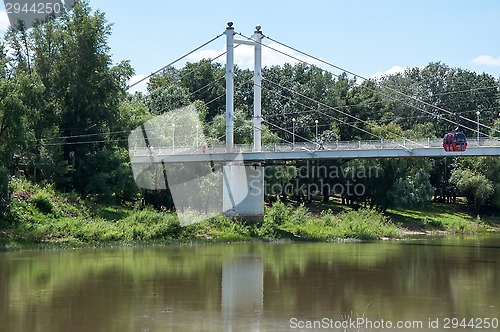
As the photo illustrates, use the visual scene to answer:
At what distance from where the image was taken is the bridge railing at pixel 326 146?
171 feet

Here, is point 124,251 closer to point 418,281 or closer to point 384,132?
point 418,281

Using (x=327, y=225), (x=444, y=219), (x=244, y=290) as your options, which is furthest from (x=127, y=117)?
(x=244, y=290)

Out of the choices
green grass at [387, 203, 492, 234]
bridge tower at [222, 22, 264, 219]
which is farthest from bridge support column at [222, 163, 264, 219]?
green grass at [387, 203, 492, 234]

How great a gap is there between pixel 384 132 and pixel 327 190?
8.31m

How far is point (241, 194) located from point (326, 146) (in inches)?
313

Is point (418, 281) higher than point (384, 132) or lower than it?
lower

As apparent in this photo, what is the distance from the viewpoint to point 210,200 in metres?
61.1

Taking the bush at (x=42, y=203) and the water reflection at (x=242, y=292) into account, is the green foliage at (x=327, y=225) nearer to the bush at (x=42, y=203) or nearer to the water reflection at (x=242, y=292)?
the bush at (x=42, y=203)

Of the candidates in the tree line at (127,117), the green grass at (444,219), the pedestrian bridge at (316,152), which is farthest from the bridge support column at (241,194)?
the green grass at (444,219)

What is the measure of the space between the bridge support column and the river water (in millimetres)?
14534

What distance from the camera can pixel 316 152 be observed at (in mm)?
55625

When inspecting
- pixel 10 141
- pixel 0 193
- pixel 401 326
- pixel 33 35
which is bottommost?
pixel 401 326

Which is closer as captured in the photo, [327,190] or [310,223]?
[310,223]

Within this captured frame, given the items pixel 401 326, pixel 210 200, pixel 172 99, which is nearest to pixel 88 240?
pixel 210 200
